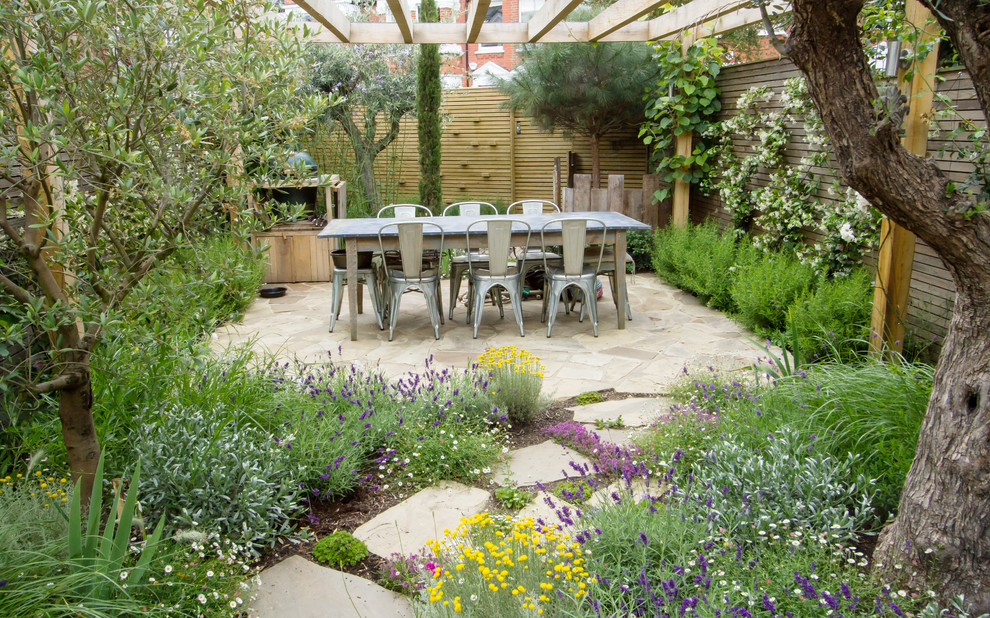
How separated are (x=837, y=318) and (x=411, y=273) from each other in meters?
2.90

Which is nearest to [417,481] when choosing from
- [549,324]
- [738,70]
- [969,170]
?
[549,324]

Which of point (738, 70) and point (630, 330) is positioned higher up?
point (738, 70)

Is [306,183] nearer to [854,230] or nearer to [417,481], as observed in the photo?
[417,481]

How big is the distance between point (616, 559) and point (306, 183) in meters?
1.72

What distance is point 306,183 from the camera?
9.05 feet

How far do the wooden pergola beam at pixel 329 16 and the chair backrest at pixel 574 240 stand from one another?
87.5 inches

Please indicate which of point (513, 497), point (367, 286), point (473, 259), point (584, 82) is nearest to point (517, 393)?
point (513, 497)

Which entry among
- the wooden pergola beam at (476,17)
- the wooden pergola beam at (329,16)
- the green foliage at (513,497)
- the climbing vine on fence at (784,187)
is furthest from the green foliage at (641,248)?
the green foliage at (513,497)

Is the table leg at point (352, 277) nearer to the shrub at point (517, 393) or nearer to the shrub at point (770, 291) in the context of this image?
the shrub at point (517, 393)

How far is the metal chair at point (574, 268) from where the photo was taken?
5.41 metres

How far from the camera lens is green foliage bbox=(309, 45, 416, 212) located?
9227mm

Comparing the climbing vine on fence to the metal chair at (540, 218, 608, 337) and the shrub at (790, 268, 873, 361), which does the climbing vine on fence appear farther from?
the metal chair at (540, 218, 608, 337)

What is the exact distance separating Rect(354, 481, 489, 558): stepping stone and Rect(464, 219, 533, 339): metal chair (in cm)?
260

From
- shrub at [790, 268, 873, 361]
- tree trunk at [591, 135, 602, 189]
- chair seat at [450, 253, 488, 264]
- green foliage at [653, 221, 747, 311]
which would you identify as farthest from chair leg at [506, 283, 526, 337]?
tree trunk at [591, 135, 602, 189]
